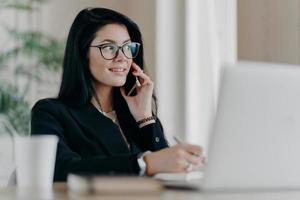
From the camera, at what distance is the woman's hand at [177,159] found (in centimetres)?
133

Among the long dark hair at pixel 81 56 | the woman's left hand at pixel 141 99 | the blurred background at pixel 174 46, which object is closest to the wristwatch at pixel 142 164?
the long dark hair at pixel 81 56

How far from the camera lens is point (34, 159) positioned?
1.17m

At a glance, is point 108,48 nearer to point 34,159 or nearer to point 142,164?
point 142,164

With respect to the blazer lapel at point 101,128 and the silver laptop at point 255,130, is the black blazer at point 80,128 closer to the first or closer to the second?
the blazer lapel at point 101,128

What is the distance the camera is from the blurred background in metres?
2.74

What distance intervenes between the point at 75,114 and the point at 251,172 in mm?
976

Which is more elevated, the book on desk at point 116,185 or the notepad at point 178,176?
the book on desk at point 116,185

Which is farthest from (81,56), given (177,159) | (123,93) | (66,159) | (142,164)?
(177,159)

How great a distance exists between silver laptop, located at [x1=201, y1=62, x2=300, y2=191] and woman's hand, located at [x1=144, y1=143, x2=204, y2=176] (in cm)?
22

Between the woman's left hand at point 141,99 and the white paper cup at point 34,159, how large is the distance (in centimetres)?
98

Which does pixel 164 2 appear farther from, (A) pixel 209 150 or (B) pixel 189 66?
(A) pixel 209 150

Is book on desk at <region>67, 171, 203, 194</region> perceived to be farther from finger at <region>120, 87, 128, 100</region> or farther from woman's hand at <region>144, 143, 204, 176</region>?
finger at <region>120, 87, 128, 100</region>

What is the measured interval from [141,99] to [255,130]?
3.68 feet

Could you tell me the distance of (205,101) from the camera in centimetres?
301
